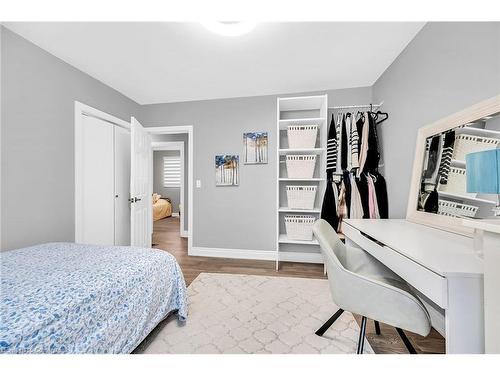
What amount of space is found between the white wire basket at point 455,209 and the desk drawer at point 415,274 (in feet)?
1.68

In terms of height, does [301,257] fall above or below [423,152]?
below

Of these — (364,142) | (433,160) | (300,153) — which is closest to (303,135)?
(300,153)

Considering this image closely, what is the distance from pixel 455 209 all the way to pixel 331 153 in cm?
134

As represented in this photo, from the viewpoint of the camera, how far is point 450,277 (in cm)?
73

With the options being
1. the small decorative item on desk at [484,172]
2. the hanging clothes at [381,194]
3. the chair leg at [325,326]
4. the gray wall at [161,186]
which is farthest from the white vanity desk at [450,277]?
the gray wall at [161,186]

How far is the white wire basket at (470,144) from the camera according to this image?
44.5 inches

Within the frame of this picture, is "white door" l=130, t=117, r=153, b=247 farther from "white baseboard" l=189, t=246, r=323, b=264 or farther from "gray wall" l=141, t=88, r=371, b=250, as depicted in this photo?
"white baseboard" l=189, t=246, r=323, b=264

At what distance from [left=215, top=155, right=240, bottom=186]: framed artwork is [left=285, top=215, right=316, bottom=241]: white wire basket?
38.6 inches

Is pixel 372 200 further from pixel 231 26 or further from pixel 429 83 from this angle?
pixel 231 26

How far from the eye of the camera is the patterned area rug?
136 centimetres

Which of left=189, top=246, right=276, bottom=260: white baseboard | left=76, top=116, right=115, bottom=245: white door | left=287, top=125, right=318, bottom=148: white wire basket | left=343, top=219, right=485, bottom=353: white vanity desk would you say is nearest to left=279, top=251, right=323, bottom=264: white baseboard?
left=189, top=246, right=276, bottom=260: white baseboard

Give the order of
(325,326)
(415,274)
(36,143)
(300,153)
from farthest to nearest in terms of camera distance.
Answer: (300,153) → (36,143) → (325,326) → (415,274)

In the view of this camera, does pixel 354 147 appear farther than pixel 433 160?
Yes
